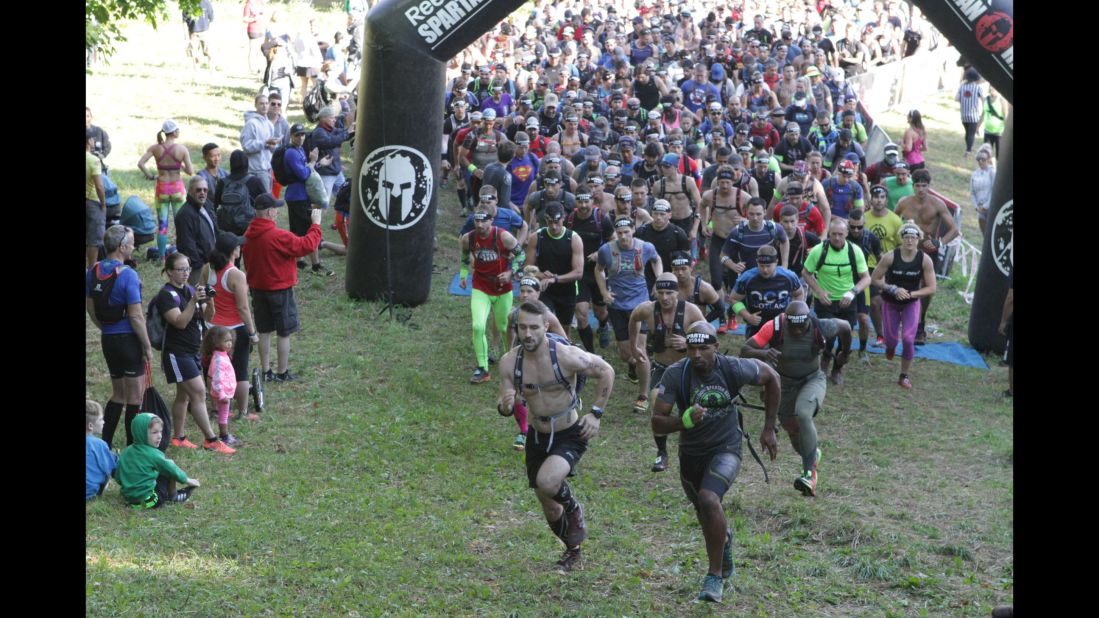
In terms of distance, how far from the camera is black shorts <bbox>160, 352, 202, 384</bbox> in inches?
432

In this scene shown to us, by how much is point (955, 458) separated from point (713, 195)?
5052 mm

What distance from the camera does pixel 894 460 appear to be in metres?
12.2

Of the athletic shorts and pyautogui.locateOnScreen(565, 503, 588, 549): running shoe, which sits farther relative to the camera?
the athletic shorts

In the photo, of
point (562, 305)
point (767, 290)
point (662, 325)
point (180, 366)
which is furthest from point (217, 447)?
point (767, 290)

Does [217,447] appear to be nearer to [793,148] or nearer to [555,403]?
[555,403]

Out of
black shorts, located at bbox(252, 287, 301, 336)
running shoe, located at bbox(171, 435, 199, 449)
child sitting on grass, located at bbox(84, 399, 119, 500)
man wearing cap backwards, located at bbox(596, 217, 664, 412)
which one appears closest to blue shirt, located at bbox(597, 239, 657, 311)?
man wearing cap backwards, located at bbox(596, 217, 664, 412)

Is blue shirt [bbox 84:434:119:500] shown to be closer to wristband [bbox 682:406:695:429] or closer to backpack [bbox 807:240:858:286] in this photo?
wristband [bbox 682:406:695:429]

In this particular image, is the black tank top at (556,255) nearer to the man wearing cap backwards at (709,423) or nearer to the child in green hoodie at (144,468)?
the man wearing cap backwards at (709,423)

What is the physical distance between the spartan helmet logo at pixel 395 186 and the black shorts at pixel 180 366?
199 inches

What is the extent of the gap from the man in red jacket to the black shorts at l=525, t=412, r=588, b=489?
4546 mm

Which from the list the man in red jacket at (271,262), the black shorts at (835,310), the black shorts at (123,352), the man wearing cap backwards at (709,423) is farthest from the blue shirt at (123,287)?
the black shorts at (835,310)

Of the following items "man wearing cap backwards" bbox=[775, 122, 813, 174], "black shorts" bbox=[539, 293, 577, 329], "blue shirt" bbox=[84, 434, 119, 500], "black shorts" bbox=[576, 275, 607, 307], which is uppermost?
"man wearing cap backwards" bbox=[775, 122, 813, 174]

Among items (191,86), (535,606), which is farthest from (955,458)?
(191,86)

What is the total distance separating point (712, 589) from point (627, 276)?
5066mm
